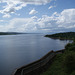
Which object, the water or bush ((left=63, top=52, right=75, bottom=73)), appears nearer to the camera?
bush ((left=63, top=52, right=75, bottom=73))

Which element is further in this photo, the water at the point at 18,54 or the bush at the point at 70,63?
the water at the point at 18,54

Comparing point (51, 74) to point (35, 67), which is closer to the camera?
point (51, 74)

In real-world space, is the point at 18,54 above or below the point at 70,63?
below

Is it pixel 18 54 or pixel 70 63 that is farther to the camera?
pixel 18 54

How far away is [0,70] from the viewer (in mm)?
18266

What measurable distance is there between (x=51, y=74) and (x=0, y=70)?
11.6m

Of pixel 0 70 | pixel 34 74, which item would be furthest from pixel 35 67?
pixel 0 70

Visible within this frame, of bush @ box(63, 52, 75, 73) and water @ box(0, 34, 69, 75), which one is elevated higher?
bush @ box(63, 52, 75, 73)

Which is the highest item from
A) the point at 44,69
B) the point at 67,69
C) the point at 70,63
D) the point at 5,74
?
the point at 70,63

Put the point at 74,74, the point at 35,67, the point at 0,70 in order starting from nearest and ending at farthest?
the point at 74,74
the point at 35,67
the point at 0,70

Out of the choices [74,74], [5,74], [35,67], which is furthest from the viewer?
[5,74]

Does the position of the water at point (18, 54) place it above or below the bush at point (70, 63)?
below

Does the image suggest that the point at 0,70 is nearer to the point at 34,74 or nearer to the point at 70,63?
the point at 34,74

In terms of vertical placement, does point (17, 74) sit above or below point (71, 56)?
below
